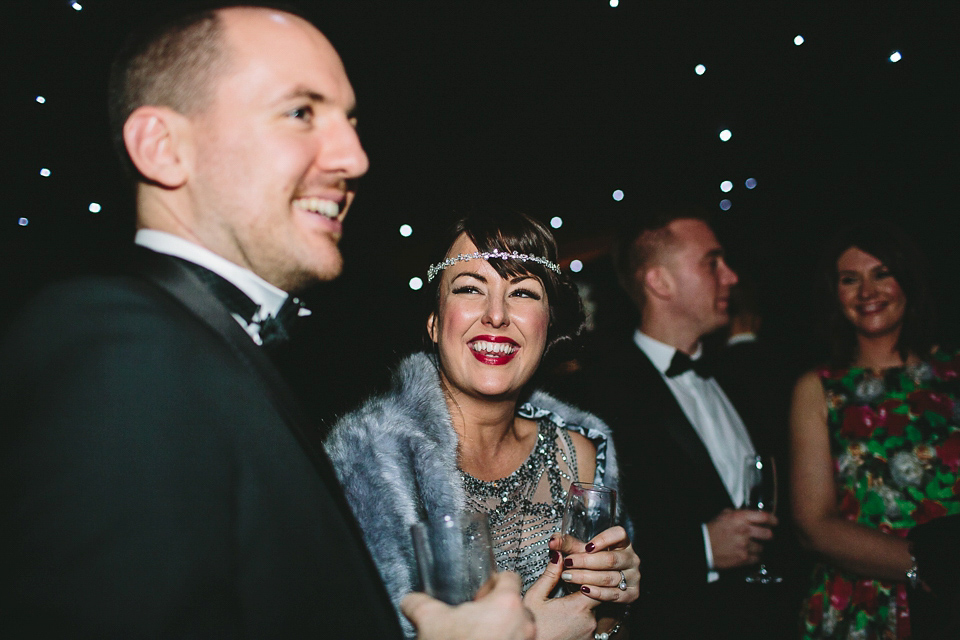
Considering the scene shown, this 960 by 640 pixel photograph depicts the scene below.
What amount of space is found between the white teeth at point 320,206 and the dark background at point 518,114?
930 millimetres

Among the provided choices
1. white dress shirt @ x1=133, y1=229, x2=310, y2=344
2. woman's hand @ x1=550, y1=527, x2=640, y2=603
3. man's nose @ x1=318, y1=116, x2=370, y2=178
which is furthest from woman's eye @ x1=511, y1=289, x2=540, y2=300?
white dress shirt @ x1=133, y1=229, x2=310, y2=344

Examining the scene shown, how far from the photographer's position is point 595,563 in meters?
1.58

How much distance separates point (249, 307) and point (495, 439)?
127cm

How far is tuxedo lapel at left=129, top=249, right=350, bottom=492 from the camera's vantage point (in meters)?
0.96

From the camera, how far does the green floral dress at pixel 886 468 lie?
7.86 ft

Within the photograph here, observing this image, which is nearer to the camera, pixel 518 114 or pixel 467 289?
pixel 467 289

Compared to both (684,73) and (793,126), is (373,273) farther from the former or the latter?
(793,126)

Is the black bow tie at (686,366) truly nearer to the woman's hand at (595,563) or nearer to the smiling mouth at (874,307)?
the smiling mouth at (874,307)

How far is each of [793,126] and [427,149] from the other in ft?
7.09

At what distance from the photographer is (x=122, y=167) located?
1.18 meters

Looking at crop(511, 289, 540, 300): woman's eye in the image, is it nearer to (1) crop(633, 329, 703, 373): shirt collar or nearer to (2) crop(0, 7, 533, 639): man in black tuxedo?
(2) crop(0, 7, 533, 639): man in black tuxedo

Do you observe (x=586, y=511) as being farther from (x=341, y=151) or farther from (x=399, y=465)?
(x=341, y=151)

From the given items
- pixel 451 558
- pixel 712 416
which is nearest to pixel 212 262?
pixel 451 558

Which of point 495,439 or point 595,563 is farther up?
point 495,439
